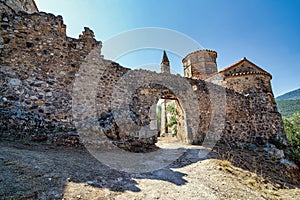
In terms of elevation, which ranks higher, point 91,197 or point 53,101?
point 53,101

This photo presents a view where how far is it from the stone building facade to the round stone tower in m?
10.8

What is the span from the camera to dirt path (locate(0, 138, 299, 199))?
218 centimetres

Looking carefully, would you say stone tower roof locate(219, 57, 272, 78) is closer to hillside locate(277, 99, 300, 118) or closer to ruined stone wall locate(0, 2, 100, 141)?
ruined stone wall locate(0, 2, 100, 141)

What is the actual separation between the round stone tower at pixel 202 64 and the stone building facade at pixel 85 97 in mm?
10754

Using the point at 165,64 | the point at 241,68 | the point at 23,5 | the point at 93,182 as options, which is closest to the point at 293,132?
the point at 241,68

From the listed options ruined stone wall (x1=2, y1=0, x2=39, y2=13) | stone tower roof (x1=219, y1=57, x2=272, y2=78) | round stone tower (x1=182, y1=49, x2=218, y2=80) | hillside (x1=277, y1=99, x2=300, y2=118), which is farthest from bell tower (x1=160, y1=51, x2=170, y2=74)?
hillside (x1=277, y1=99, x2=300, y2=118)

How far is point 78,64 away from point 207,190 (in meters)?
5.98

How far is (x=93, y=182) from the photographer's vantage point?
2.70 metres

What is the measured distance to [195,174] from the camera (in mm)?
4090

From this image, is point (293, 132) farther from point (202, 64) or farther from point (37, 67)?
point (37, 67)

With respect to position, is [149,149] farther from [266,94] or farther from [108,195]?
[266,94]

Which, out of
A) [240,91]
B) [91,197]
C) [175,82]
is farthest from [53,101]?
[240,91]

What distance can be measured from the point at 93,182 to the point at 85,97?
13.6 feet

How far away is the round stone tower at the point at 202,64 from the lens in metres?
21.1
